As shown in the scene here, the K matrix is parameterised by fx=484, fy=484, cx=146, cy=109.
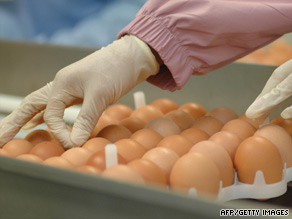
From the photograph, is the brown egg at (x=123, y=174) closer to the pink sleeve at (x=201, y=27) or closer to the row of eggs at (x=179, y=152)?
the row of eggs at (x=179, y=152)

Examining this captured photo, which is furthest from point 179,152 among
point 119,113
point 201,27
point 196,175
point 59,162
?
point 119,113

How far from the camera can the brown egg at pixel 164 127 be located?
1199 millimetres

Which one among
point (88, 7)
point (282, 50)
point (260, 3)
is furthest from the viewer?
point (88, 7)

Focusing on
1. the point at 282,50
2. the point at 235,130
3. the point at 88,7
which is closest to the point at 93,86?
the point at 235,130

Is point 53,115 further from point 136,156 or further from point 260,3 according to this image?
point 260,3

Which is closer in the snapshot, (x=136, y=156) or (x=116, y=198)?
(x=116, y=198)

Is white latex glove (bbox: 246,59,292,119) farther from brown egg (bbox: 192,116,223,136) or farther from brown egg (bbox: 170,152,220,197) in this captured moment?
brown egg (bbox: 170,152,220,197)

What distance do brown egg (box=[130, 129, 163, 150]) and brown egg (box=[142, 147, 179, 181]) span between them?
0.37 feet

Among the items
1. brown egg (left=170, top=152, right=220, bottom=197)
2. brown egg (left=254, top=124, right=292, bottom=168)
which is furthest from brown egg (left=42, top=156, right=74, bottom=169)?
brown egg (left=254, top=124, right=292, bottom=168)

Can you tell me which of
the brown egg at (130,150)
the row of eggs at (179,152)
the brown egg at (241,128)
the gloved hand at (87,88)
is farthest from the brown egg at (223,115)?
the brown egg at (130,150)

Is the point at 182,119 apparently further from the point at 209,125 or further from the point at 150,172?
the point at 150,172

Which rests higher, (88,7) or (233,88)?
(88,7)

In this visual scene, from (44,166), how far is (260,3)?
2.44ft

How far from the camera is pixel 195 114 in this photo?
4.66ft
